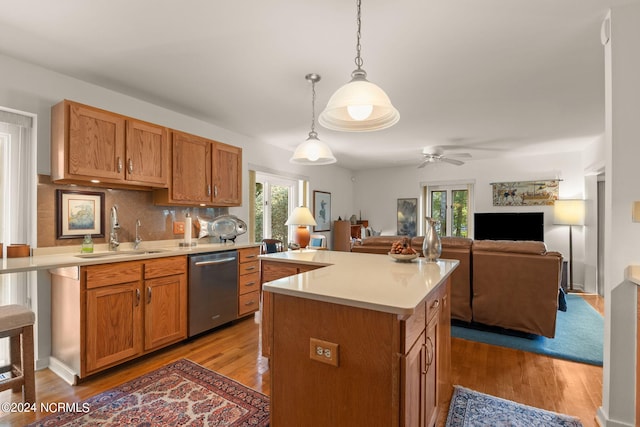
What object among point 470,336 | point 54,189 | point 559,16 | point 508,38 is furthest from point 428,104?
point 54,189

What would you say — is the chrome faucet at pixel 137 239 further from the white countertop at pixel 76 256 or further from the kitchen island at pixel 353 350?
the kitchen island at pixel 353 350

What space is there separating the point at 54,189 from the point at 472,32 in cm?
343

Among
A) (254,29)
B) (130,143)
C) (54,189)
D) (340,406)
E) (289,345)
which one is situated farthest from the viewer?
(130,143)

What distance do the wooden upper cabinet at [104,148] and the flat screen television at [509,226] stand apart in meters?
5.65

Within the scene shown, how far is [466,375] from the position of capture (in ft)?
7.90

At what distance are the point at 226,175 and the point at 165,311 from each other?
5.59ft

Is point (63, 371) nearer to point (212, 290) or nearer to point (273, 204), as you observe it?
point (212, 290)

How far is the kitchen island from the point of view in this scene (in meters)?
1.16

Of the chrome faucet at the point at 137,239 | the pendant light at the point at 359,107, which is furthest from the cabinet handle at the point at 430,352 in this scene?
the chrome faucet at the point at 137,239

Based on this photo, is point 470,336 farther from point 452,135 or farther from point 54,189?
point 54,189

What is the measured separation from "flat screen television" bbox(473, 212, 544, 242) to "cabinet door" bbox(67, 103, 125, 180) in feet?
19.7

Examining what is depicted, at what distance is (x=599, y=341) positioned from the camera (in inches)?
117

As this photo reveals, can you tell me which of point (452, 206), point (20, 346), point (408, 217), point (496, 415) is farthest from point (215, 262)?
point (452, 206)

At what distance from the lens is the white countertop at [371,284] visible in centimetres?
119
